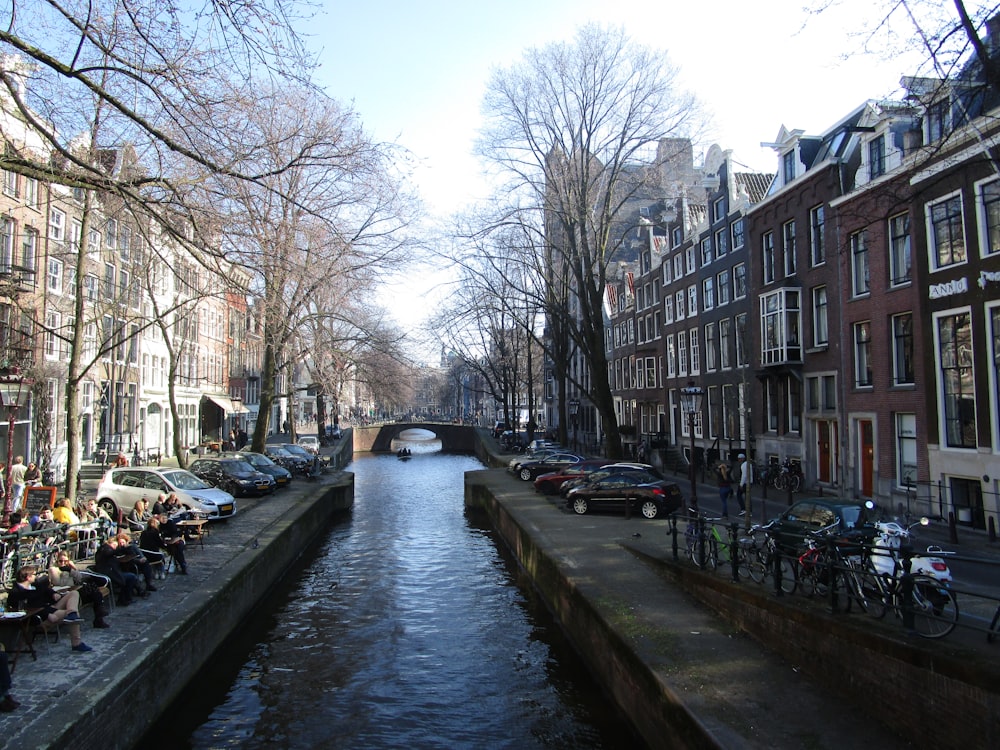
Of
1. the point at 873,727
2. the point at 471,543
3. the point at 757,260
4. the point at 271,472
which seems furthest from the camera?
the point at 757,260

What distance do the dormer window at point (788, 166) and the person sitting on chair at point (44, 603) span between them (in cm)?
2989

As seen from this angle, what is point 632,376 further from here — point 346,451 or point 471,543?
point 471,543

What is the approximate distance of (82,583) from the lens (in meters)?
11.3

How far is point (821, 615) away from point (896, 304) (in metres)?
18.0

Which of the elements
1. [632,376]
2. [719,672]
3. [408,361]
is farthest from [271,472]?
[632,376]

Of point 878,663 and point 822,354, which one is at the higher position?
point 822,354

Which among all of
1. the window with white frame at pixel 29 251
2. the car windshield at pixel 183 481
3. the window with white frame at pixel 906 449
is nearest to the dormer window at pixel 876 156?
the window with white frame at pixel 906 449

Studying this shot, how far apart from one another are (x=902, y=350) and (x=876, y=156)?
6.99 metres

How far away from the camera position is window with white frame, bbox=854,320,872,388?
25.8 meters

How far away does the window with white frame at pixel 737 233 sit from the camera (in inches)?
1423

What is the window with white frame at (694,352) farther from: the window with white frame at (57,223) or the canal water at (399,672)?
the window with white frame at (57,223)

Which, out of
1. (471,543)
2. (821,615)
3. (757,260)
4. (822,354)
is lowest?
(471,543)

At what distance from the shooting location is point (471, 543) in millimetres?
25328

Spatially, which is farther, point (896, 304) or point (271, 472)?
point (271, 472)
